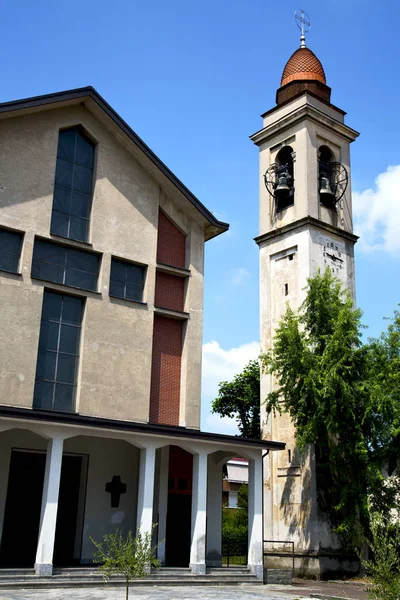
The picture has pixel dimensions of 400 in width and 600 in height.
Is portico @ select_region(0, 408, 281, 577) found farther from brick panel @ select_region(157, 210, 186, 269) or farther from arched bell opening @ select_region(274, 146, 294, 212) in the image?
arched bell opening @ select_region(274, 146, 294, 212)

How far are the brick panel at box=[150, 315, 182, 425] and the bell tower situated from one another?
5.65m

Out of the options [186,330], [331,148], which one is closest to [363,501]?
[186,330]

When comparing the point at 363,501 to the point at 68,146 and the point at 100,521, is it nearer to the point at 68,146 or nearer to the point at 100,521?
the point at 100,521

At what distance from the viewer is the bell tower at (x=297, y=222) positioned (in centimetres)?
2398

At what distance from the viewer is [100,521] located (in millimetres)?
18859

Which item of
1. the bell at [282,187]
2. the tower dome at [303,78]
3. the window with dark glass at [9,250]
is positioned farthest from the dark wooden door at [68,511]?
the tower dome at [303,78]

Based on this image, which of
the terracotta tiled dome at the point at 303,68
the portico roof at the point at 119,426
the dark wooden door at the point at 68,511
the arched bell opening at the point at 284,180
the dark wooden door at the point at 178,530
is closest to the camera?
the portico roof at the point at 119,426

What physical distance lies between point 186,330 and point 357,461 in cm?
716

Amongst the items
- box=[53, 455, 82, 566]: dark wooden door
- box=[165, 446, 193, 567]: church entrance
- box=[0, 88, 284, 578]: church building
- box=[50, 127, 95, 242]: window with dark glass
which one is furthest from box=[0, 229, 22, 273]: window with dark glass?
box=[165, 446, 193, 567]: church entrance

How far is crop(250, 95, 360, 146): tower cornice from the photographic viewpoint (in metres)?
28.5

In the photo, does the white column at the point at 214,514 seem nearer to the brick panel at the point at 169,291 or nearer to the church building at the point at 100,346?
the church building at the point at 100,346

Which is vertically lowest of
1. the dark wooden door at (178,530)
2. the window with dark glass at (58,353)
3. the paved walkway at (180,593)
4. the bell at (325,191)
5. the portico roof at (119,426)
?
the paved walkway at (180,593)

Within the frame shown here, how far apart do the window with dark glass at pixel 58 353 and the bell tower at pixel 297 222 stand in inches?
365

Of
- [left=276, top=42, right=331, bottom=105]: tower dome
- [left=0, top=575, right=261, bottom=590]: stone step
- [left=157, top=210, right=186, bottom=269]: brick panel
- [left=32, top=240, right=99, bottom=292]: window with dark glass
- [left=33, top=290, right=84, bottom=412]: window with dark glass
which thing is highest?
[left=276, top=42, right=331, bottom=105]: tower dome
